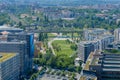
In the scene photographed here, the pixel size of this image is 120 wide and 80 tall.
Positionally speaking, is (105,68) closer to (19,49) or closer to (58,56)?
(19,49)

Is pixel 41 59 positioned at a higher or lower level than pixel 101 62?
lower

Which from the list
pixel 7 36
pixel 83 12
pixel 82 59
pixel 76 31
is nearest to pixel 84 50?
pixel 82 59

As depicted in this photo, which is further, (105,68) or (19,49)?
(19,49)

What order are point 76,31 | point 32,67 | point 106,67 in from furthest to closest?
point 76,31
point 32,67
point 106,67

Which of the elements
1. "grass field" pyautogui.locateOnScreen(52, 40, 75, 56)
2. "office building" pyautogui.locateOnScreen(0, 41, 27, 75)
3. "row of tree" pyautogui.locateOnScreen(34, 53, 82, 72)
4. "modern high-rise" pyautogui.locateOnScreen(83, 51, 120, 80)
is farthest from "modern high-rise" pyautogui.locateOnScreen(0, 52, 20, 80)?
"grass field" pyautogui.locateOnScreen(52, 40, 75, 56)

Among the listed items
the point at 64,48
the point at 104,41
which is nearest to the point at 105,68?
the point at 104,41

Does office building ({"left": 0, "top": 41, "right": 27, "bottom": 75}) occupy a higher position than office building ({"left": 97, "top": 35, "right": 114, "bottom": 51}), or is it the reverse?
office building ({"left": 0, "top": 41, "right": 27, "bottom": 75})

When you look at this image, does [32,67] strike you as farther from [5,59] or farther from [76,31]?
[76,31]

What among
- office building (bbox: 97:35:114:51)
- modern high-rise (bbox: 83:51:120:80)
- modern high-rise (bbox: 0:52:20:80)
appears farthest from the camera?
office building (bbox: 97:35:114:51)

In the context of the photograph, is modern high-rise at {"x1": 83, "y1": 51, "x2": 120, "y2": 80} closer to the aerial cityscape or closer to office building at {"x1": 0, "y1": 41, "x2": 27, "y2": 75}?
the aerial cityscape
